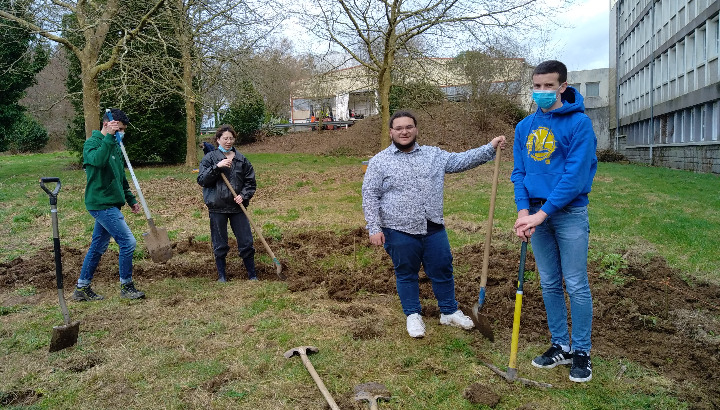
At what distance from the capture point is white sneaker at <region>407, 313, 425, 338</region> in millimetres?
4457

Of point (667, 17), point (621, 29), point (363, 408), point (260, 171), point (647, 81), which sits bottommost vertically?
point (363, 408)

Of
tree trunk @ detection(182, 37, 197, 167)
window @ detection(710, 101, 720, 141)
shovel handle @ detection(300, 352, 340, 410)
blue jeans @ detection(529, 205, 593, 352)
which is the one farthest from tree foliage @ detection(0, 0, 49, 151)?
window @ detection(710, 101, 720, 141)

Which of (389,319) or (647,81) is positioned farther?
(647,81)

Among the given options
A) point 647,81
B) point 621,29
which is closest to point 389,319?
point 647,81

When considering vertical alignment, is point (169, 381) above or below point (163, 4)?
below

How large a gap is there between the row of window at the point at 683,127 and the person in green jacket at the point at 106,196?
20.3 m

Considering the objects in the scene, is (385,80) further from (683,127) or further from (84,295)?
(84,295)

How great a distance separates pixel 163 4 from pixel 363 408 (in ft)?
50.2

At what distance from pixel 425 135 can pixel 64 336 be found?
81.2 ft

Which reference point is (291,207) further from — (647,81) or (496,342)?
(647,81)

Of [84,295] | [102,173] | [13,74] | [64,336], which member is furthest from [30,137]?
[64,336]

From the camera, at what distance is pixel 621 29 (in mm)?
35500

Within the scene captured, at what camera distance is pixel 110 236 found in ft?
18.8

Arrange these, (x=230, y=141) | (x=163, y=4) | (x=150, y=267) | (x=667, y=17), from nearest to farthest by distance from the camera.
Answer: (x=230, y=141) → (x=150, y=267) → (x=163, y=4) → (x=667, y=17)
